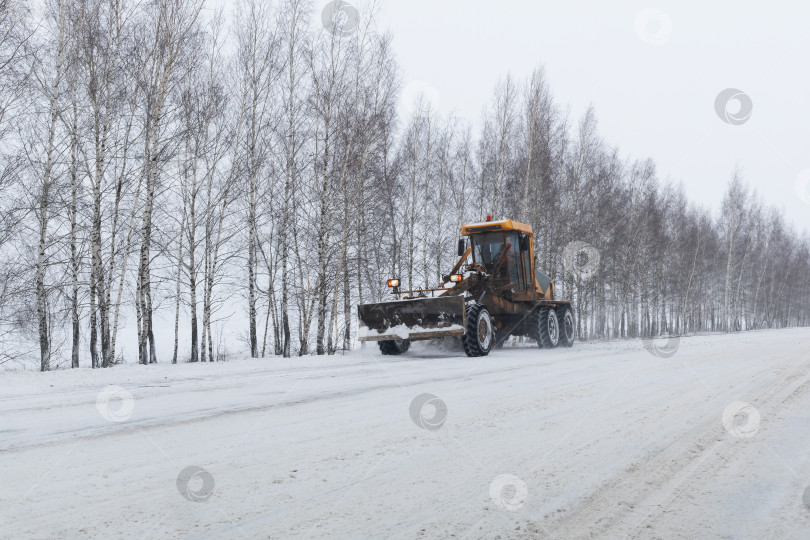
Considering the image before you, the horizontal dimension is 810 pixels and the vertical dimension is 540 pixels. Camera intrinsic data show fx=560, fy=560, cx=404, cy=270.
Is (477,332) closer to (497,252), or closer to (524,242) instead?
(497,252)

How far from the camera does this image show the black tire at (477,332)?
425 inches

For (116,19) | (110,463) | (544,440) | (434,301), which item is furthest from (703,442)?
(116,19)

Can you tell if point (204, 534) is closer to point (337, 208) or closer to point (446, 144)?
point (337, 208)

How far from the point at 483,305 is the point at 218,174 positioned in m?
9.54

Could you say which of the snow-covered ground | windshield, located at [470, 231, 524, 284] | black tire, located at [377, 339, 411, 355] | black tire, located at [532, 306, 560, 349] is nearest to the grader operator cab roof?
windshield, located at [470, 231, 524, 284]

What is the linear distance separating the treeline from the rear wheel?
6.13 metres

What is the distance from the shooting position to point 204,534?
2.12 metres

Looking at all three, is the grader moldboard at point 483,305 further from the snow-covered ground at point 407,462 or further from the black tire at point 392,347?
the snow-covered ground at point 407,462

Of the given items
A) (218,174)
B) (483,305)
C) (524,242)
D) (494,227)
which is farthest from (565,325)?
(218,174)

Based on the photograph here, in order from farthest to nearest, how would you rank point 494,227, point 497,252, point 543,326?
point 543,326, point 497,252, point 494,227

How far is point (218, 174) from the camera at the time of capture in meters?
16.9

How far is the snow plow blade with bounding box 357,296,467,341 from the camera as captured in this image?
10.9 m

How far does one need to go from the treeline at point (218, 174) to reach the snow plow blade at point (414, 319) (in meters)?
3.47

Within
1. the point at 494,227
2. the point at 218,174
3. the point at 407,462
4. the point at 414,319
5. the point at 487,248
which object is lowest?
the point at 407,462
